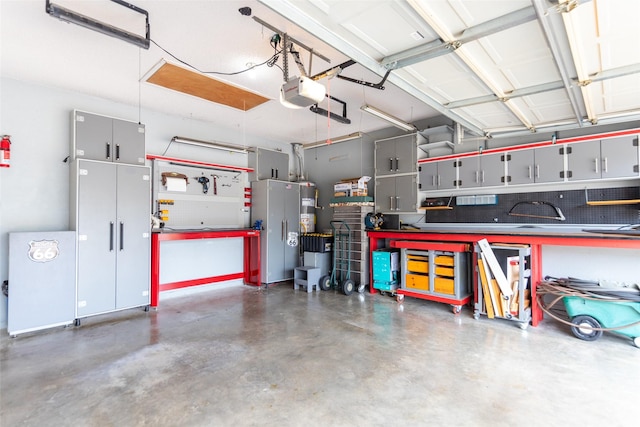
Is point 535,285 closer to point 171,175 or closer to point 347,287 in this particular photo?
point 347,287

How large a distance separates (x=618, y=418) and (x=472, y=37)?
2753 millimetres

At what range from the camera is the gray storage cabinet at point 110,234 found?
4008 mm

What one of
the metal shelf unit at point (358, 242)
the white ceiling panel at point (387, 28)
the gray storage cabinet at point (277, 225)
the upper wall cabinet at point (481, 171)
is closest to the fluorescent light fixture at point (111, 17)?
the white ceiling panel at point (387, 28)

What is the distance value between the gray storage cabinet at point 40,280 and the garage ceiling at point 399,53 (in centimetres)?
205

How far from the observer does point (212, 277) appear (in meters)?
5.82

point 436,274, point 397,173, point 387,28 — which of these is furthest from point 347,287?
point 387,28

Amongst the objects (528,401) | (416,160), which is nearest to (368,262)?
(416,160)

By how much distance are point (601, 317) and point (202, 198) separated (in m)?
5.80

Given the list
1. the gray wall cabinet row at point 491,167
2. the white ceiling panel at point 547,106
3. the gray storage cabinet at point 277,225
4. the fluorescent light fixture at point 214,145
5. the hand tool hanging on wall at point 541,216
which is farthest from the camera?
the gray storage cabinet at point 277,225

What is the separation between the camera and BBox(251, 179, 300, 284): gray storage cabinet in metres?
6.11

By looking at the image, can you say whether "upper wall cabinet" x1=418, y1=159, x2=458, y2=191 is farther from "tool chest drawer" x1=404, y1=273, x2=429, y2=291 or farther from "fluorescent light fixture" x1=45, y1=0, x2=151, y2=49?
"fluorescent light fixture" x1=45, y1=0, x2=151, y2=49

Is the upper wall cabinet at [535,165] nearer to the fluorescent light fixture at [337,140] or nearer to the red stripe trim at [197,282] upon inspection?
the fluorescent light fixture at [337,140]

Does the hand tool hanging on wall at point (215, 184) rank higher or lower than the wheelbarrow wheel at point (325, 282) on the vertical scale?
higher

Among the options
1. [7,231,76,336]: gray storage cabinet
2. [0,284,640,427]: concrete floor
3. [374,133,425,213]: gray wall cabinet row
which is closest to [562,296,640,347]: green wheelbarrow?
[0,284,640,427]: concrete floor
